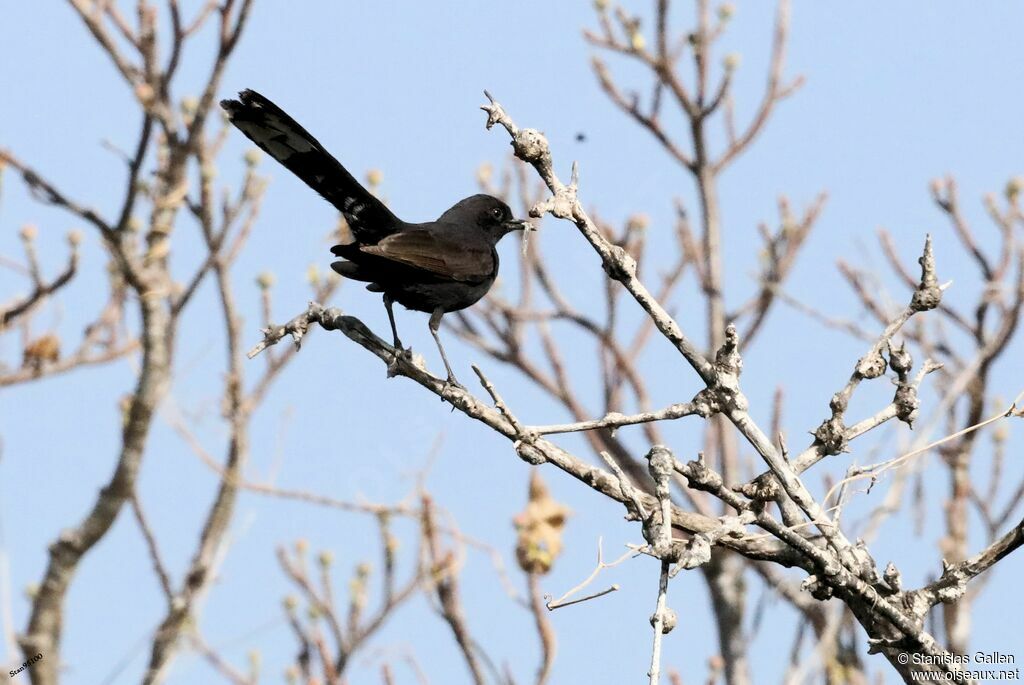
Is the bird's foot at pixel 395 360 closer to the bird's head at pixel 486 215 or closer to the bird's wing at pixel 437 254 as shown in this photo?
Answer: the bird's wing at pixel 437 254

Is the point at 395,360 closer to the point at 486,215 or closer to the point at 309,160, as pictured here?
the point at 309,160

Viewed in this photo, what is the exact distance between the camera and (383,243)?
5086 mm

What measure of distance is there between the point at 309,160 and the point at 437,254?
0.68m

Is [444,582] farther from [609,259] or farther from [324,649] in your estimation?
[609,259]

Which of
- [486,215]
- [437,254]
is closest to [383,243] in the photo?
[437,254]

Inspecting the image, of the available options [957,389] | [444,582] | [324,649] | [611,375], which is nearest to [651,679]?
[444,582]

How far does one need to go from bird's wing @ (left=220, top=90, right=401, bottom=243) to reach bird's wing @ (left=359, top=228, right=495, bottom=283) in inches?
6.0

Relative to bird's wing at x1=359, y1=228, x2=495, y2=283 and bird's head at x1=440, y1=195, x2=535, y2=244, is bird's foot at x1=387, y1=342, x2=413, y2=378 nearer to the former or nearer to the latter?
bird's wing at x1=359, y1=228, x2=495, y2=283

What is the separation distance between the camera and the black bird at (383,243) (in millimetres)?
4668

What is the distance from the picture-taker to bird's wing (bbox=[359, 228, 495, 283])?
510 centimetres

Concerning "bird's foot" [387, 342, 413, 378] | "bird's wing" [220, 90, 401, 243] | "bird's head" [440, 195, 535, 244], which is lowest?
"bird's foot" [387, 342, 413, 378]

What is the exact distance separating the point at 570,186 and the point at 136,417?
17.2ft

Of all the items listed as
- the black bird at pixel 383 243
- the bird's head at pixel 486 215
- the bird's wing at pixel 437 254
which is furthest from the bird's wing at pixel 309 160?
the bird's head at pixel 486 215

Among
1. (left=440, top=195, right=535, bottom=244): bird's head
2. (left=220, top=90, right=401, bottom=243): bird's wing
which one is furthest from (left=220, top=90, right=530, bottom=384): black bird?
(left=440, top=195, right=535, bottom=244): bird's head
